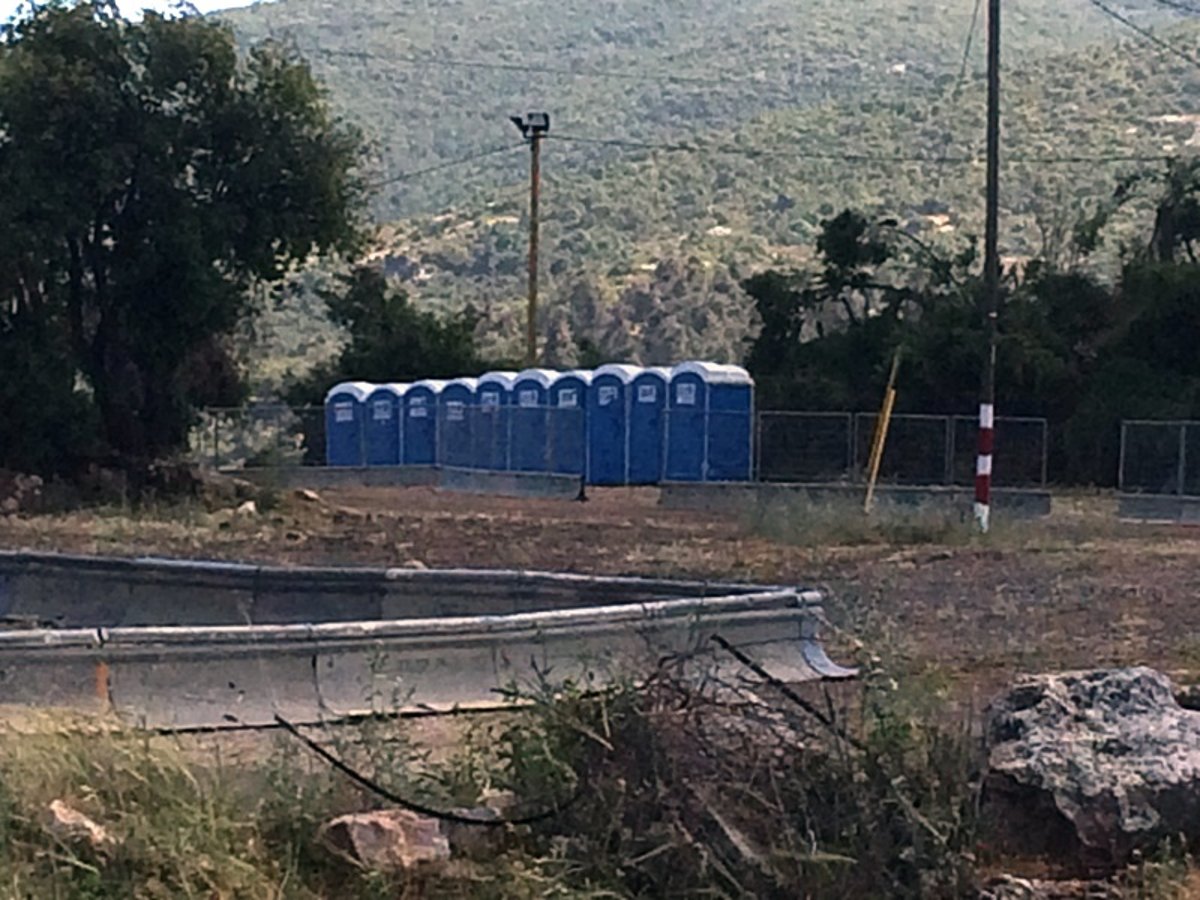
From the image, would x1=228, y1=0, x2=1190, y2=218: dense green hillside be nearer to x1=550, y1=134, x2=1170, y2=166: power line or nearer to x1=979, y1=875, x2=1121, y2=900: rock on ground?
x1=550, y1=134, x2=1170, y2=166: power line

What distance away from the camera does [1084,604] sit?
1762 centimetres

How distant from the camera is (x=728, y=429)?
137 ft

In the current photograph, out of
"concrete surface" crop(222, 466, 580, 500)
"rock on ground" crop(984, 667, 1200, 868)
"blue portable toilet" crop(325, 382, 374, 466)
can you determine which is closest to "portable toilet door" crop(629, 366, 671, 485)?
"concrete surface" crop(222, 466, 580, 500)

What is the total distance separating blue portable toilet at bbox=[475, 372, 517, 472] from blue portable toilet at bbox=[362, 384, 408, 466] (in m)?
2.65

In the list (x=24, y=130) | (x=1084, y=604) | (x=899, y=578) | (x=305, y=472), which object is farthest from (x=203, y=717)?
(x=305, y=472)

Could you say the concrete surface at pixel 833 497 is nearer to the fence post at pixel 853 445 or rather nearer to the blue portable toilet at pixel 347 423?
the fence post at pixel 853 445

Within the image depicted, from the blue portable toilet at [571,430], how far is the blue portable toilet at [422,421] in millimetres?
4435

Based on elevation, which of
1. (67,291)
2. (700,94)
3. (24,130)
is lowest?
(67,291)

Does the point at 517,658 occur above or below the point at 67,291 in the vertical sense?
below

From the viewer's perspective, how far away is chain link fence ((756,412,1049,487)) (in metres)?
40.3

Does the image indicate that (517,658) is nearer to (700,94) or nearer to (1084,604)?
(1084,604)

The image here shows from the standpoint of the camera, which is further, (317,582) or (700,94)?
(700,94)

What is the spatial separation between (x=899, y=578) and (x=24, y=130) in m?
19.4

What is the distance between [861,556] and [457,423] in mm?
23573
